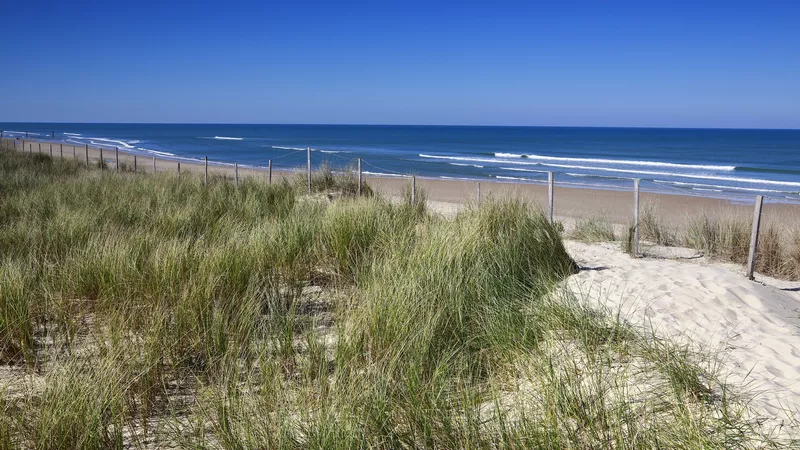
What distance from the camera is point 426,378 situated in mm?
3523

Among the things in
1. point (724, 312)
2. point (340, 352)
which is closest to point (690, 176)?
point (724, 312)

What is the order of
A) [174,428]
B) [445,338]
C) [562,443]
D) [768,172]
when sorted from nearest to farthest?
[562,443] < [174,428] < [445,338] < [768,172]

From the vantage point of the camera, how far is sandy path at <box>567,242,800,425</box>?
373 cm

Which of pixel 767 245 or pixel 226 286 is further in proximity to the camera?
pixel 767 245

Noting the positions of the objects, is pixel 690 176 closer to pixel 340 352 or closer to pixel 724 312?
pixel 724 312

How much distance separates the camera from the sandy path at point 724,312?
3.73 metres

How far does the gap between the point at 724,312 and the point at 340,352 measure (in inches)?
146

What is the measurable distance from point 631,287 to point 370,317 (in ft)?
10.8

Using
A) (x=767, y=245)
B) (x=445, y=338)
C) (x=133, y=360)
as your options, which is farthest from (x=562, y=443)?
(x=767, y=245)

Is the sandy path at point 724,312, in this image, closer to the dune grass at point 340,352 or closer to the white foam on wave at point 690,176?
the dune grass at point 340,352

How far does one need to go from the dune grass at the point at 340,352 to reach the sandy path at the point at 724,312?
0.33m

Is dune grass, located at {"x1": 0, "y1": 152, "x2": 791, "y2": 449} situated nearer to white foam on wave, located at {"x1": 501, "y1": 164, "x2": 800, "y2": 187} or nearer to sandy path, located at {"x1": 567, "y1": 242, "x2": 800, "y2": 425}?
sandy path, located at {"x1": 567, "y1": 242, "x2": 800, "y2": 425}

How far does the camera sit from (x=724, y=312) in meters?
5.36

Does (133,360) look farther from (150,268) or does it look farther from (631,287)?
(631,287)
